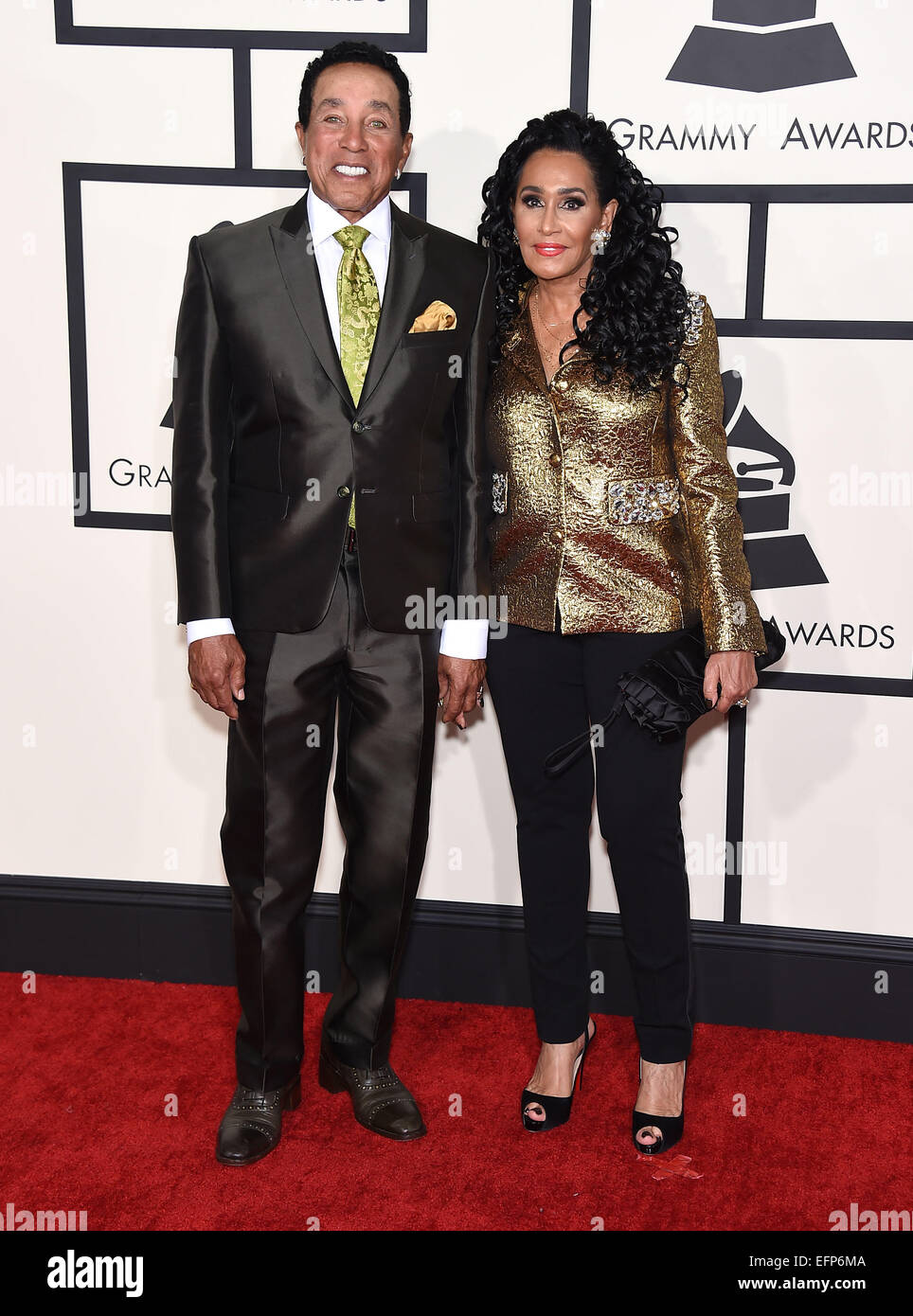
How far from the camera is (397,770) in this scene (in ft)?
7.41

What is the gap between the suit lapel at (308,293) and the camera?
2086 millimetres

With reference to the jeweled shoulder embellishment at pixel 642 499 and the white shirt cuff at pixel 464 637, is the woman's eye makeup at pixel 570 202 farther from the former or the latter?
the white shirt cuff at pixel 464 637

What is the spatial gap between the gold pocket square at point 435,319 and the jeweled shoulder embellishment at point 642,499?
41 centimetres

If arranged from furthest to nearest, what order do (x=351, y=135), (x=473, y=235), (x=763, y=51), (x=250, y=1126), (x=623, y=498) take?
1. (x=473, y=235)
2. (x=763, y=51)
3. (x=250, y=1126)
4. (x=623, y=498)
5. (x=351, y=135)

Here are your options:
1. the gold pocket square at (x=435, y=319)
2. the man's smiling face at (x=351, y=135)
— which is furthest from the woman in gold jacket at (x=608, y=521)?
the man's smiling face at (x=351, y=135)

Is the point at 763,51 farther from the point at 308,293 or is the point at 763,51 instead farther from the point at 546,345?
the point at 308,293

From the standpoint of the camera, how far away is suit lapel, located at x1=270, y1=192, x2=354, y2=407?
209 centimetres

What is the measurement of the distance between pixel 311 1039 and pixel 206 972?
15.8 inches

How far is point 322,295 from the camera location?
2.10m

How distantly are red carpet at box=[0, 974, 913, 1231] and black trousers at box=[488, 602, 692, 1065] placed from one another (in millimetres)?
221

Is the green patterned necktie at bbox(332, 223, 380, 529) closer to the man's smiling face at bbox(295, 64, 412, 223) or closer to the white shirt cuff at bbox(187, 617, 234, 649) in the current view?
the man's smiling face at bbox(295, 64, 412, 223)

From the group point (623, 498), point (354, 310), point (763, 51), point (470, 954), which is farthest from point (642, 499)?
point (470, 954)

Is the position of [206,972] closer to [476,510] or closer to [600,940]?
[600,940]

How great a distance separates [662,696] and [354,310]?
0.86 meters
